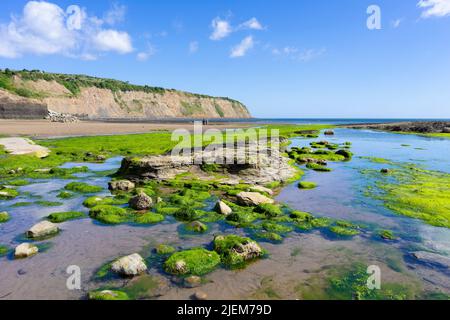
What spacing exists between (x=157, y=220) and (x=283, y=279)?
649cm

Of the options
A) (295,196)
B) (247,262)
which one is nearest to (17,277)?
(247,262)

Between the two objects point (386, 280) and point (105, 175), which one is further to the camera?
point (105, 175)

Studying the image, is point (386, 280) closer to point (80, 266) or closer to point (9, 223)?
point (80, 266)

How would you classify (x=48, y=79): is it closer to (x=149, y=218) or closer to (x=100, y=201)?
(x=100, y=201)

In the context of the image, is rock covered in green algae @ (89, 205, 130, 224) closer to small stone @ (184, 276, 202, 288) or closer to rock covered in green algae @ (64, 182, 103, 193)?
rock covered in green algae @ (64, 182, 103, 193)

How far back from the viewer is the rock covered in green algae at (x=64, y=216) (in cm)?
1297

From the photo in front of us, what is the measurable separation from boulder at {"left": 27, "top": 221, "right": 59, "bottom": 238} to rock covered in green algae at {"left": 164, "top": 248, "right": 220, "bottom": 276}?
5.40 m

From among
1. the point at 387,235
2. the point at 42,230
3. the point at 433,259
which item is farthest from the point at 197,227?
the point at 433,259

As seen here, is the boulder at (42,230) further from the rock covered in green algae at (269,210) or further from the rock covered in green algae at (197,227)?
the rock covered in green algae at (269,210)

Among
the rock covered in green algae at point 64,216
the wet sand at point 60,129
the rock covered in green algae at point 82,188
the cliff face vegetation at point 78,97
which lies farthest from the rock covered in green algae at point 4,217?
the cliff face vegetation at point 78,97

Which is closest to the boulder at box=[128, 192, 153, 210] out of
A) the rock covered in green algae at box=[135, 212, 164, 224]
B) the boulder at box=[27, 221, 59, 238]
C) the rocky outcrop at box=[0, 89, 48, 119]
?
the rock covered in green algae at box=[135, 212, 164, 224]

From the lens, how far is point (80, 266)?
30.4 feet

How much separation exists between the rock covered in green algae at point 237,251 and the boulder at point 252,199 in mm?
4963

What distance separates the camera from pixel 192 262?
9.23 meters
